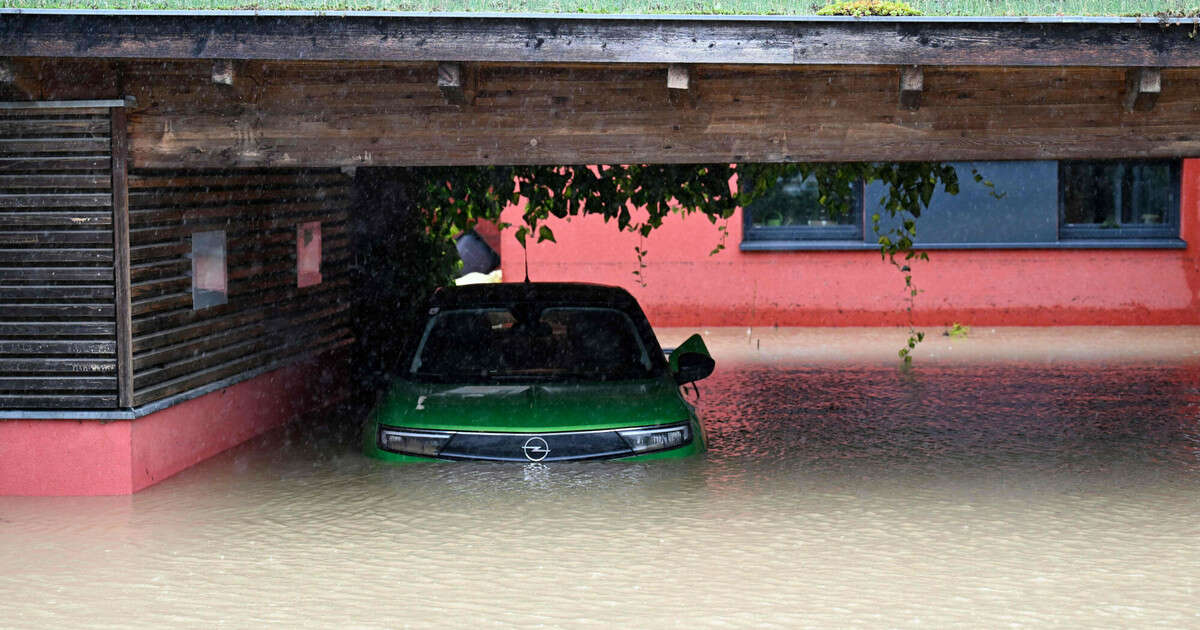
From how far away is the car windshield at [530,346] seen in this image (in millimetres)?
9297

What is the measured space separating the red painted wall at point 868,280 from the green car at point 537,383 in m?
9.35

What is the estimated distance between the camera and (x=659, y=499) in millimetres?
9055

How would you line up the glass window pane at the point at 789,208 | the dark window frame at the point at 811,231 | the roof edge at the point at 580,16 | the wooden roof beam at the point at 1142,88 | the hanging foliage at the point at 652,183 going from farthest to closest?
the glass window pane at the point at 789,208 → the dark window frame at the point at 811,231 → the hanging foliage at the point at 652,183 → the wooden roof beam at the point at 1142,88 → the roof edge at the point at 580,16

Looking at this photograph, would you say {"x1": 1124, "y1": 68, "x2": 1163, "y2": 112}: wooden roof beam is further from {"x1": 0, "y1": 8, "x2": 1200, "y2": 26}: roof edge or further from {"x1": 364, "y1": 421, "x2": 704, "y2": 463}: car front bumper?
{"x1": 364, "y1": 421, "x2": 704, "y2": 463}: car front bumper

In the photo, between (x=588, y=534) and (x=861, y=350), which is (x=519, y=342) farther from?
(x=861, y=350)

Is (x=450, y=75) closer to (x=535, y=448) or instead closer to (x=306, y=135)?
(x=306, y=135)

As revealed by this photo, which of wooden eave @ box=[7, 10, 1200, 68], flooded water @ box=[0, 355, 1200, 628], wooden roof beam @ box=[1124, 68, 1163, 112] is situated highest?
wooden eave @ box=[7, 10, 1200, 68]

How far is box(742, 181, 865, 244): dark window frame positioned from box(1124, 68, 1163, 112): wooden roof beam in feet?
35.7

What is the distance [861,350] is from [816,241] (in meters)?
2.78

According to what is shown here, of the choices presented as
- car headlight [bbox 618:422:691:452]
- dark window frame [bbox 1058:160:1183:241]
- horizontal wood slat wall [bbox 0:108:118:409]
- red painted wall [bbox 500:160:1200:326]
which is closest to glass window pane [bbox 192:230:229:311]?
horizontal wood slat wall [bbox 0:108:118:409]

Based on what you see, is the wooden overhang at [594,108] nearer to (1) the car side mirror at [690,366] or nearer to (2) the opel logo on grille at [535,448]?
(1) the car side mirror at [690,366]

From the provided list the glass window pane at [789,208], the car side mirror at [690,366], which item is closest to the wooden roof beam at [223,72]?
the car side mirror at [690,366]

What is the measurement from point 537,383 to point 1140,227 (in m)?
13.1

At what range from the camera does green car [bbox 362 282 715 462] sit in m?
8.56
